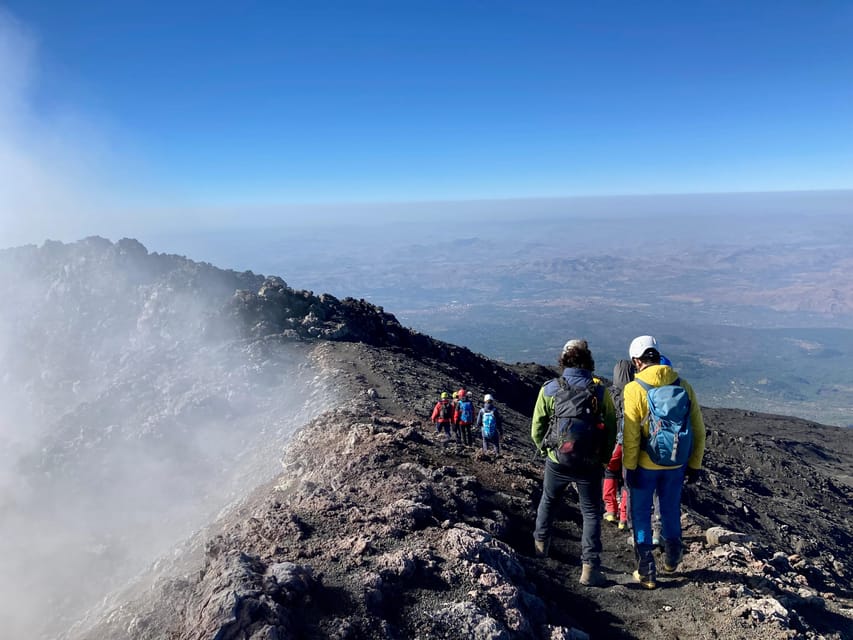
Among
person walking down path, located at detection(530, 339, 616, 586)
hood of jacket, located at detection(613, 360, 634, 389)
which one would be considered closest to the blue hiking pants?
person walking down path, located at detection(530, 339, 616, 586)

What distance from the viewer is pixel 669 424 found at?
5.63 metres

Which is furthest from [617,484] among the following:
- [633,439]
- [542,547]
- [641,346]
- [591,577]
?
[641,346]

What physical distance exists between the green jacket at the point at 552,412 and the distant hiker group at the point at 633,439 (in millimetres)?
11

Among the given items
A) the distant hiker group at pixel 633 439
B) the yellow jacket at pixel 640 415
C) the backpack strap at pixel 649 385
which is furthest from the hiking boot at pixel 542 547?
the backpack strap at pixel 649 385

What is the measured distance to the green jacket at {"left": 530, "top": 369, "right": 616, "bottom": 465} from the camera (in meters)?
5.83

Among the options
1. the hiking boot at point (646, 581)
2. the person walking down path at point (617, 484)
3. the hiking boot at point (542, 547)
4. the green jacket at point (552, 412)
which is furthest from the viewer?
the person walking down path at point (617, 484)

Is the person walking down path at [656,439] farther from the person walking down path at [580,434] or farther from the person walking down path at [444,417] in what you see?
the person walking down path at [444,417]

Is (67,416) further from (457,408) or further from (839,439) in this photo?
(839,439)

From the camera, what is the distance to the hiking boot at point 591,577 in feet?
20.9

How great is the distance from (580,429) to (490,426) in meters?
7.48

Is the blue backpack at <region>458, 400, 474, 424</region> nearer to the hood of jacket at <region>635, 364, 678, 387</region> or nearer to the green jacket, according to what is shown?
the green jacket

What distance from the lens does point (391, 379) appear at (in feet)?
64.6

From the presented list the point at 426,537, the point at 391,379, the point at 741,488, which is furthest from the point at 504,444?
the point at 741,488

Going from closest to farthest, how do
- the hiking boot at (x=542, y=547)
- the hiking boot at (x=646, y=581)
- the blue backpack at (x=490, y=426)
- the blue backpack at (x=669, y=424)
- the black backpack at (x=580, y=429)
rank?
the blue backpack at (x=669, y=424) < the black backpack at (x=580, y=429) < the hiking boot at (x=646, y=581) < the hiking boot at (x=542, y=547) < the blue backpack at (x=490, y=426)
